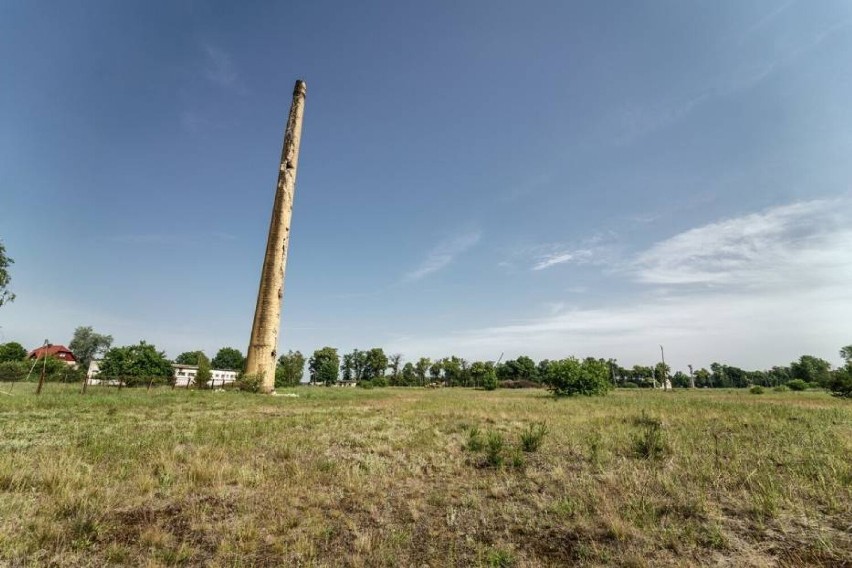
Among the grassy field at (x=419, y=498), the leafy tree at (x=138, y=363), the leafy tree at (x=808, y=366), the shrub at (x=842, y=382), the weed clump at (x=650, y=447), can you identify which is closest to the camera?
the grassy field at (x=419, y=498)

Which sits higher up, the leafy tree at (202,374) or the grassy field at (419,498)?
the leafy tree at (202,374)

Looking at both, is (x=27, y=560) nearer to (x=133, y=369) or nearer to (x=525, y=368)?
(x=133, y=369)

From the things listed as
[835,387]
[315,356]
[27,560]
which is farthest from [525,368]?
[27,560]

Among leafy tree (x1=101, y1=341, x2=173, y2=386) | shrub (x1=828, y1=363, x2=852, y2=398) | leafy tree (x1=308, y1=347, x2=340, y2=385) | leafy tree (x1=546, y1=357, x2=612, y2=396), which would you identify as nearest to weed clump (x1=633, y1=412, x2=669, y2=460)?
leafy tree (x1=546, y1=357, x2=612, y2=396)

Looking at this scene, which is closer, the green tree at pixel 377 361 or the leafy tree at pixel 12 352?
the leafy tree at pixel 12 352

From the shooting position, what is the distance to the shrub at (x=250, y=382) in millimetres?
25609

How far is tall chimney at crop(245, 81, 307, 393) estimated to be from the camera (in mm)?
26656

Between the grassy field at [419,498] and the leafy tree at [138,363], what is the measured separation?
3839 cm

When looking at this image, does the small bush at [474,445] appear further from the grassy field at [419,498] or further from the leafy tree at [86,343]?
the leafy tree at [86,343]

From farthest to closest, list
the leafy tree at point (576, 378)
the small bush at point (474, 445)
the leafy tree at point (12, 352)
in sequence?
1. the leafy tree at point (12, 352)
2. the leafy tree at point (576, 378)
3. the small bush at point (474, 445)

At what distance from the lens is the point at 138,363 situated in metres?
43.0

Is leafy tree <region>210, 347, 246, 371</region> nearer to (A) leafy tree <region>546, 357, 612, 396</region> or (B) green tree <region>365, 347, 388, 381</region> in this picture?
(B) green tree <region>365, 347, 388, 381</region>

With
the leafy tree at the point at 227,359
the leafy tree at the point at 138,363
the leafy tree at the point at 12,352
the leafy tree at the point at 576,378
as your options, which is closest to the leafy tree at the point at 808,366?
the leafy tree at the point at 576,378

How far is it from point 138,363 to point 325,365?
206ft
